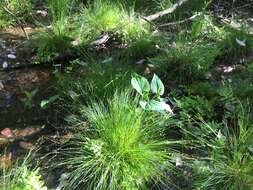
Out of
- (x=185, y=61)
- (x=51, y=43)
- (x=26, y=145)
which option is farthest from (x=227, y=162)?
(x=51, y=43)

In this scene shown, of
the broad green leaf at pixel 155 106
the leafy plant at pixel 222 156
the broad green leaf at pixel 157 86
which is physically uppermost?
the broad green leaf at pixel 157 86

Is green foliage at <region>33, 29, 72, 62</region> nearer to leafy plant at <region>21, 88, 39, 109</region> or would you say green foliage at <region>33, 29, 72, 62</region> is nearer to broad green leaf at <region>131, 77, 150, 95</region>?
leafy plant at <region>21, 88, 39, 109</region>

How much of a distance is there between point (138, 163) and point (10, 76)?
1778 millimetres

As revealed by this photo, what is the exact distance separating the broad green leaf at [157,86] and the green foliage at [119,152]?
0.53ft

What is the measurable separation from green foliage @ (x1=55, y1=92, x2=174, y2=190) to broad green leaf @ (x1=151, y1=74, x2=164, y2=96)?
0.53 ft

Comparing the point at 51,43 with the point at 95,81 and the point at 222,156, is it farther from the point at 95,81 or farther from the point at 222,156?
the point at 222,156

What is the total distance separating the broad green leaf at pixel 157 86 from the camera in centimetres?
292

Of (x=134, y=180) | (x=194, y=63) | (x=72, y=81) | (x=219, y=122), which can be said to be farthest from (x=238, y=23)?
(x=134, y=180)

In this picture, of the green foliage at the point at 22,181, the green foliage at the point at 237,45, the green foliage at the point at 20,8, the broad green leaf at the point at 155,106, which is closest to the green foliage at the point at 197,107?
the broad green leaf at the point at 155,106

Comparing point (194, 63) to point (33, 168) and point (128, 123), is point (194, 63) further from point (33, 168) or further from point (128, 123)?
point (33, 168)

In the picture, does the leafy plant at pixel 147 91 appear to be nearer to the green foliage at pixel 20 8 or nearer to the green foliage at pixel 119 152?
the green foliage at pixel 119 152

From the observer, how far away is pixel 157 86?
297 cm

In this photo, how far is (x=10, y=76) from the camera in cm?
397

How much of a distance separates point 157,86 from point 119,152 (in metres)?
0.53
